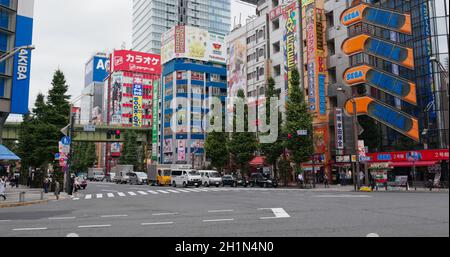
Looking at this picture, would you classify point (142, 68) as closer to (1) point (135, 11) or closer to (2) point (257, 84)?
(1) point (135, 11)

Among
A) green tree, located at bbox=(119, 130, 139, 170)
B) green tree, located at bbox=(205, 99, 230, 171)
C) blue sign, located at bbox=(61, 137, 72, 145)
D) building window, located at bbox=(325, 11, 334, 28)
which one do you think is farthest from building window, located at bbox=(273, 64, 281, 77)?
blue sign, located at bbox=(61, 137, 72, 145)

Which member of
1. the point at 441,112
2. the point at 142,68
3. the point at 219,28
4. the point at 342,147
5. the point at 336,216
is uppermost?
the point at 219,28

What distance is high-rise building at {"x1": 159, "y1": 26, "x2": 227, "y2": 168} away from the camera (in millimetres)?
86688

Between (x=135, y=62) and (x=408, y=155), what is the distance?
9336 cm

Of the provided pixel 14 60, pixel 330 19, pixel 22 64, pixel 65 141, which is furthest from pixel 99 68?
pixel 65 141

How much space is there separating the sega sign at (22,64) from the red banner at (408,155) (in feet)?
115

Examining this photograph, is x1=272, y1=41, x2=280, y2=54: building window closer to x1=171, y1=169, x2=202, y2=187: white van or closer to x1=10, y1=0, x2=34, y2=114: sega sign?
x1=171, y1=169, x2=202, y2=187: white van

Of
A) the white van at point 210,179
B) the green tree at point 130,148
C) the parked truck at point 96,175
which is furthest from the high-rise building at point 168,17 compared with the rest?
the white van at point 210,179

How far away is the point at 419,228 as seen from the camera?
9578 mm

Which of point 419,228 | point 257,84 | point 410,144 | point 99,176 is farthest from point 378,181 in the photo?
point 99,176

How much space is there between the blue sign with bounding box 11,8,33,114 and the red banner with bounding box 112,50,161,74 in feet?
273

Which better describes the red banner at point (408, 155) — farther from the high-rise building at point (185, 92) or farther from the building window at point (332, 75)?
the high-rise building at point (185, 92)

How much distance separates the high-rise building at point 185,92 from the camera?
284 feet
